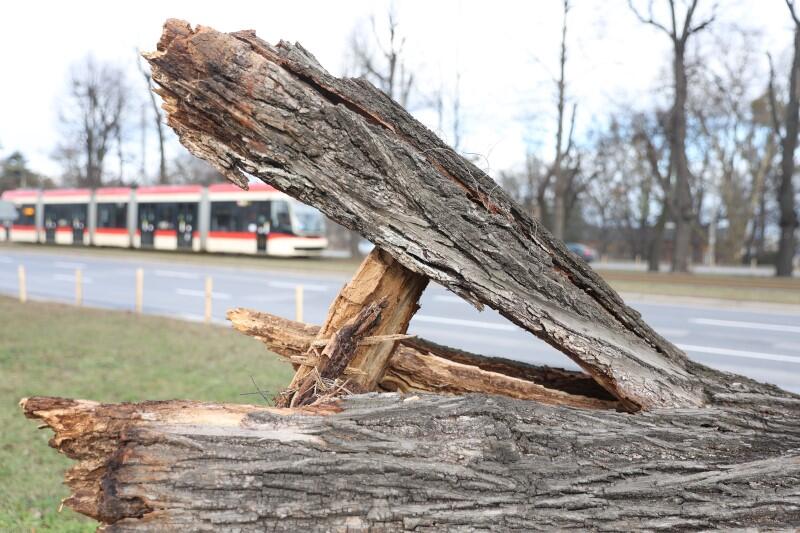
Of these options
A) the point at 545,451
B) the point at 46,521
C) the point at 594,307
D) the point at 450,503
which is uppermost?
the point at 594,307

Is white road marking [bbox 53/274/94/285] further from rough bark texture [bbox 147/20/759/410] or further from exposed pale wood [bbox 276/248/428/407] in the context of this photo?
rough bark texture [bbox 147/20/759/410]

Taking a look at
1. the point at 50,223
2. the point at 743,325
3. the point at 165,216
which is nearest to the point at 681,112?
the point at 743,325

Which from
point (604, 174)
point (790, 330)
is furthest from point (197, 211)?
point (604, 174)

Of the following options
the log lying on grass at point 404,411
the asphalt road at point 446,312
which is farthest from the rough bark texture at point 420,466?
the asphalt road at point 446,312

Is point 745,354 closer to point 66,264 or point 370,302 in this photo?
point 370,302

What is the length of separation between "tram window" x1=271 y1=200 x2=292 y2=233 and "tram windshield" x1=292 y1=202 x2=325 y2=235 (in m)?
0.26

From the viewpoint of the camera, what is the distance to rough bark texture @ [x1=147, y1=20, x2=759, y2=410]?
2131mm

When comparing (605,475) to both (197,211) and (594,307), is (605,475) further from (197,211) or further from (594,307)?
(197,211)

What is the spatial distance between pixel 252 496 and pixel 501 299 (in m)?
1.13

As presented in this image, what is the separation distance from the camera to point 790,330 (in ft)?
37.2

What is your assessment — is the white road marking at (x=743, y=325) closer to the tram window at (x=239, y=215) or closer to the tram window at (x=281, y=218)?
the tram window at (x=281, y=218)

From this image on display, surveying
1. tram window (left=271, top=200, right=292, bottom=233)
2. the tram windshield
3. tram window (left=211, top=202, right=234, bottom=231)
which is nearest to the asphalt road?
tram window (left=211, top=202, right=234, bottom=231)

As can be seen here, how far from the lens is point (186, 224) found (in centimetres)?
2375

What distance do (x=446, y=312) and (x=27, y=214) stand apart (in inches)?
982
